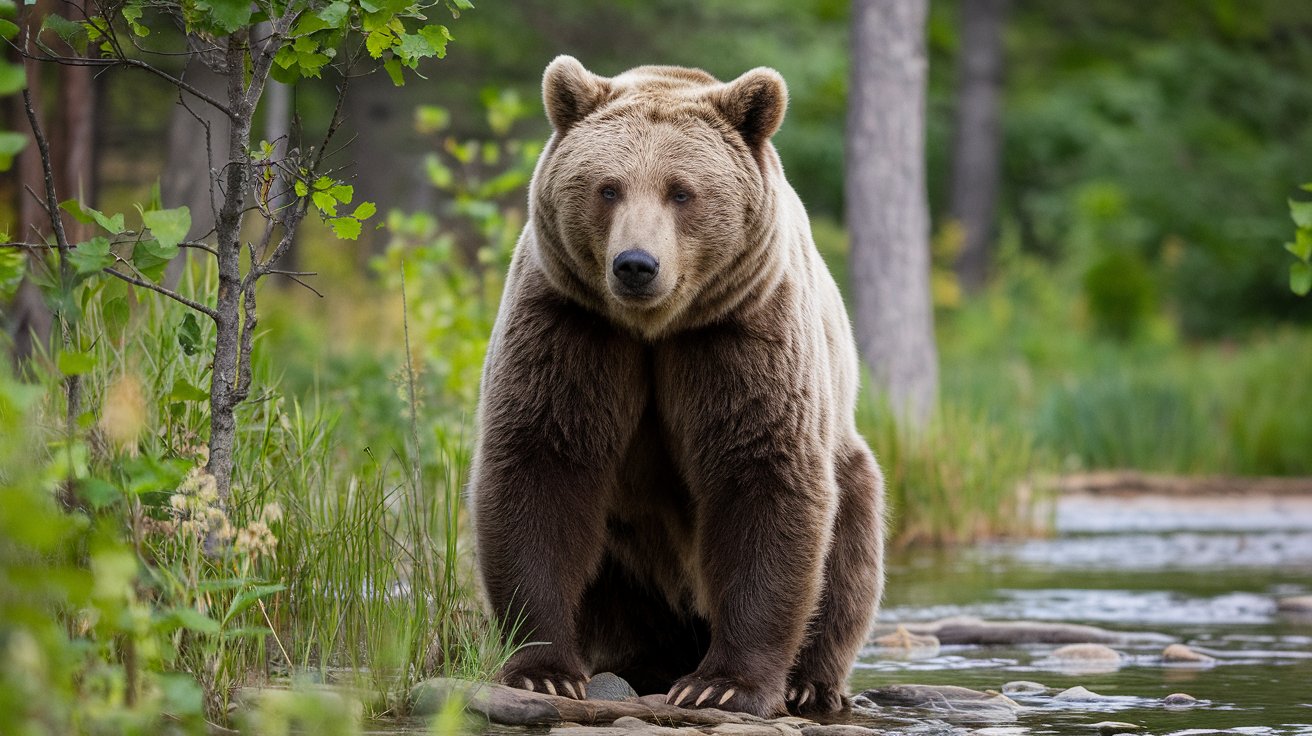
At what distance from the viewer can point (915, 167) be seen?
1120 cm

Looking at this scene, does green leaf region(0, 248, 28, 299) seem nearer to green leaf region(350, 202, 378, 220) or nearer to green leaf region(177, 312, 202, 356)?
green leaf region(177, 312, 202, 356)

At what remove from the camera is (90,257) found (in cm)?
337

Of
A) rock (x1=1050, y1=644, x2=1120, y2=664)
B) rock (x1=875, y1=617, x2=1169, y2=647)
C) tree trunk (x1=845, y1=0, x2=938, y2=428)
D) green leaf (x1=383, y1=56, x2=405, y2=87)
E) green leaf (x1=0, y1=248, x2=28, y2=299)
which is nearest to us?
green leaf (x1=0, y1=248, x2=28, y2=299)

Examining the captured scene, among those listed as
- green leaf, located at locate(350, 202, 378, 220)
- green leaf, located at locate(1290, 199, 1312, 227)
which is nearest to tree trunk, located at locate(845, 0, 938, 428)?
green leaf, located at locate(1290, 199, 1312, 227)

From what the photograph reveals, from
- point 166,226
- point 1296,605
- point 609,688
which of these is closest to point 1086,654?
point 1296,605

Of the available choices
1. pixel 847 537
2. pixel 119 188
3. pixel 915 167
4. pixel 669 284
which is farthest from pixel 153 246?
pixel 119 188

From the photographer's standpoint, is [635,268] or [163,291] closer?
[163,291]

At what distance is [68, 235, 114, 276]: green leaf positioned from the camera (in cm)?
332

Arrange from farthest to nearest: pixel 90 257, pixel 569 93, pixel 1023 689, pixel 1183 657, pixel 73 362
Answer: pixel 1183 657 < pixel 1023 689 < pixel 569 93 < pixel 90 257 < pixel 73 362

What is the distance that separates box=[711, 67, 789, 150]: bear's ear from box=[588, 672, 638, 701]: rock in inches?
64.5

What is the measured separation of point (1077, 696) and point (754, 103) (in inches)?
80.7

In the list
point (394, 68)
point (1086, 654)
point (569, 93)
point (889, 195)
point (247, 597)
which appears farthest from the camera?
point (889, 195)

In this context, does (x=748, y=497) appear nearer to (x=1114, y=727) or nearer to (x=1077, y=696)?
(x=1114, y=727)

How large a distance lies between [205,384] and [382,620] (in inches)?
39.3
